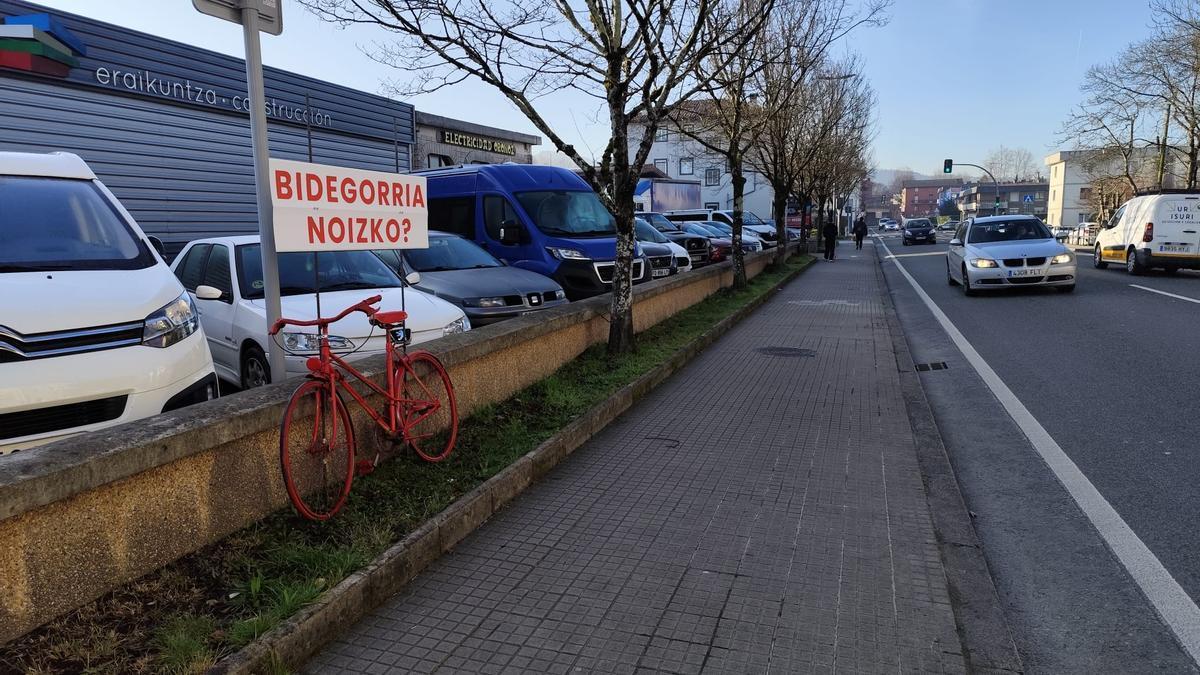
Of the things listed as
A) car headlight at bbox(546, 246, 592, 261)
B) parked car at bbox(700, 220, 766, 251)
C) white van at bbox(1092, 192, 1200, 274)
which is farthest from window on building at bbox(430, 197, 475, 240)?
white van at bbox(1092, 192, 1200, 274)

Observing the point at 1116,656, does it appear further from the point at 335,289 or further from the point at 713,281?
the point at 713,281

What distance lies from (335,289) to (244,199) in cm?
1201

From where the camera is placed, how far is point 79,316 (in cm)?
373

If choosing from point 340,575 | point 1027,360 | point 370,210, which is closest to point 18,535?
point 340,575

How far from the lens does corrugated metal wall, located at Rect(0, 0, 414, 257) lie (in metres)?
12.7

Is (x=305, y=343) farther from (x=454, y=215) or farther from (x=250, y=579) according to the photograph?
(x=454, y=215)

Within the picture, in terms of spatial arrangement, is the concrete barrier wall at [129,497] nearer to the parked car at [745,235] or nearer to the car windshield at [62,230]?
the car windshield at [62,230]

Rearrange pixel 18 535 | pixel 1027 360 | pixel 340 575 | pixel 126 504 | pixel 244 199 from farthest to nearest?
pixel 244 199
pixel 1027 360
pixel 340 575
pixel 126 504
pixel 18 535

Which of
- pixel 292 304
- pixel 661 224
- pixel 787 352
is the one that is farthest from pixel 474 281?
pixel 661 224

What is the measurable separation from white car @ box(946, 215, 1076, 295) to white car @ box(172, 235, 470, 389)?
12331mm

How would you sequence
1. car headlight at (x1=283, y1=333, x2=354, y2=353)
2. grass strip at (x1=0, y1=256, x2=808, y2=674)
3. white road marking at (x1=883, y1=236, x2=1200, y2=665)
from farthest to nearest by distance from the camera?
1. car headlight at (x1=283, y1=333, x2=354, y2=353)
2. white road marking at (x1=883, y1=236, x2=1200, y2=665)
3. grass strip at (x1=0, y1=256, x2=808, y2=674)

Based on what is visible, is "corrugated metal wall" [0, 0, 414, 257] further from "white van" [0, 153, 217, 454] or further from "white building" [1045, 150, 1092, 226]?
"white building" [1045, 150, 1092, 226]

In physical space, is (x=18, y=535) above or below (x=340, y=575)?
above

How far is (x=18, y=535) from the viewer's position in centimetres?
260
